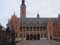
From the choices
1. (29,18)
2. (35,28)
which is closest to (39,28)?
(35,28)

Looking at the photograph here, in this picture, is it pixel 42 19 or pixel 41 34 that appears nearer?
pixel 41 34

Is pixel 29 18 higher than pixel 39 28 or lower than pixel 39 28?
higher

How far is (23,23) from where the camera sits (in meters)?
65.6

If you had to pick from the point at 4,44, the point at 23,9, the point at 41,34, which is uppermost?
the point at 23,9

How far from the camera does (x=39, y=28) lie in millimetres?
66188

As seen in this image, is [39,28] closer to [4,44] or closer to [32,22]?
[32,22]

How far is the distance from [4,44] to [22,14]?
191 ft

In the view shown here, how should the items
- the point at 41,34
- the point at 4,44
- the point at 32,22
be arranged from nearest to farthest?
the point at 4,44 < the point at 41,34 < the point at 32,22

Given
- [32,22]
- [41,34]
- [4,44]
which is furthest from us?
[32,22]

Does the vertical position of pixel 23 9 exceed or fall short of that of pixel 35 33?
it exceeds it

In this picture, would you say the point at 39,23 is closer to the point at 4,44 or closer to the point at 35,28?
the point at 35,28

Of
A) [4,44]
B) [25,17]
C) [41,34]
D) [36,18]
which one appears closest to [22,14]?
[25,17]

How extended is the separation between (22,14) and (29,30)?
7.60 m

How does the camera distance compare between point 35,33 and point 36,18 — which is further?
point 36,18
